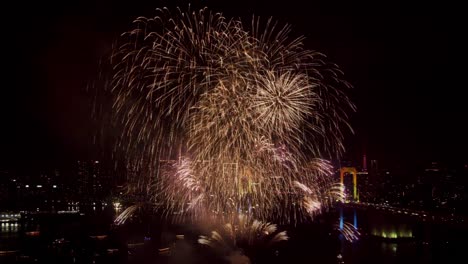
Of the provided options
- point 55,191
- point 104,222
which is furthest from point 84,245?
point 55,191

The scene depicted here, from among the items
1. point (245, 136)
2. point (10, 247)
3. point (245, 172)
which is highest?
point (245, 136)

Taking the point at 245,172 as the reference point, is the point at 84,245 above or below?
below

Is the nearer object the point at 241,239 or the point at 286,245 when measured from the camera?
the point at 241,239

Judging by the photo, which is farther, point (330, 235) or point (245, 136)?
point (330, 235)

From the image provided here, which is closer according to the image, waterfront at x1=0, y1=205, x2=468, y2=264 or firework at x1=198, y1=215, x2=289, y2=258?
firework at x1=198, y1=215, x2=289, y2=258

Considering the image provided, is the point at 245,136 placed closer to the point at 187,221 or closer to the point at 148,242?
the point at 148,242

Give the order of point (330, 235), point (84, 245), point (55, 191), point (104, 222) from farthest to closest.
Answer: point (55, 191) < point (104, 222) < point (84, 245) < point (330, 235)

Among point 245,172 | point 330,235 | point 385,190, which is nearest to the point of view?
point 245,172

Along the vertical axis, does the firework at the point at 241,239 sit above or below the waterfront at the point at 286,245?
above

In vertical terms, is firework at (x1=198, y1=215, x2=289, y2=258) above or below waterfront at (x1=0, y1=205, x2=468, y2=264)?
above

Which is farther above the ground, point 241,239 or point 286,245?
point 241,239

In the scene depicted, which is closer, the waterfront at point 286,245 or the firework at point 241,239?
the firework at point 241,239
